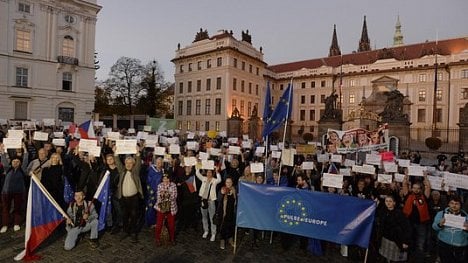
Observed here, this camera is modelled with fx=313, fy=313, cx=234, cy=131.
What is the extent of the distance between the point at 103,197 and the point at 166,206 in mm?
1591

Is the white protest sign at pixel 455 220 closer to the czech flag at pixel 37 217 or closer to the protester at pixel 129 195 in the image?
the protester at pixel 129 195

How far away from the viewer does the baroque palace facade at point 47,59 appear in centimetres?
3275

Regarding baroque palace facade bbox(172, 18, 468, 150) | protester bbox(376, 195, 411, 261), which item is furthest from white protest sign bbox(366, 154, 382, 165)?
baroque palace facade bbox(172, 18, 468, 150)

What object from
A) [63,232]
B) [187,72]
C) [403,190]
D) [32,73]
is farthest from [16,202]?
[187,72]

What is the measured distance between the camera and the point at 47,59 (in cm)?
3503

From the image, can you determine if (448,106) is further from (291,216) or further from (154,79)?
(291,216)

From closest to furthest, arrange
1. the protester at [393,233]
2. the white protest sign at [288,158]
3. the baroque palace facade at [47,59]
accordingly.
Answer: the protester at [393,233]
the white protest sign at [288,158]
the baroque palace facade at [47,59]

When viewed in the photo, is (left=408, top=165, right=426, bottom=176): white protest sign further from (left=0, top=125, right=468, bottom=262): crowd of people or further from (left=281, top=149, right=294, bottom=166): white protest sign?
(left=281, top=149, right=294, bottom=166): white protest sign

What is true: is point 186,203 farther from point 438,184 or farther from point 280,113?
point 438,184

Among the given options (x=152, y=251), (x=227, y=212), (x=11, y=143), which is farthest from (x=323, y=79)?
(x=152, y=251)

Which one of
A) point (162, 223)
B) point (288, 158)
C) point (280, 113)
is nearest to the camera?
point (162, 223)

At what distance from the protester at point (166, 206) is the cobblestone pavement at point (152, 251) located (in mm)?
350

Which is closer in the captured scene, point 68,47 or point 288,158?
point 288,158

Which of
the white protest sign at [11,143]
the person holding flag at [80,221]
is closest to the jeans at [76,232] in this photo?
the person holding flag at [80,221]
